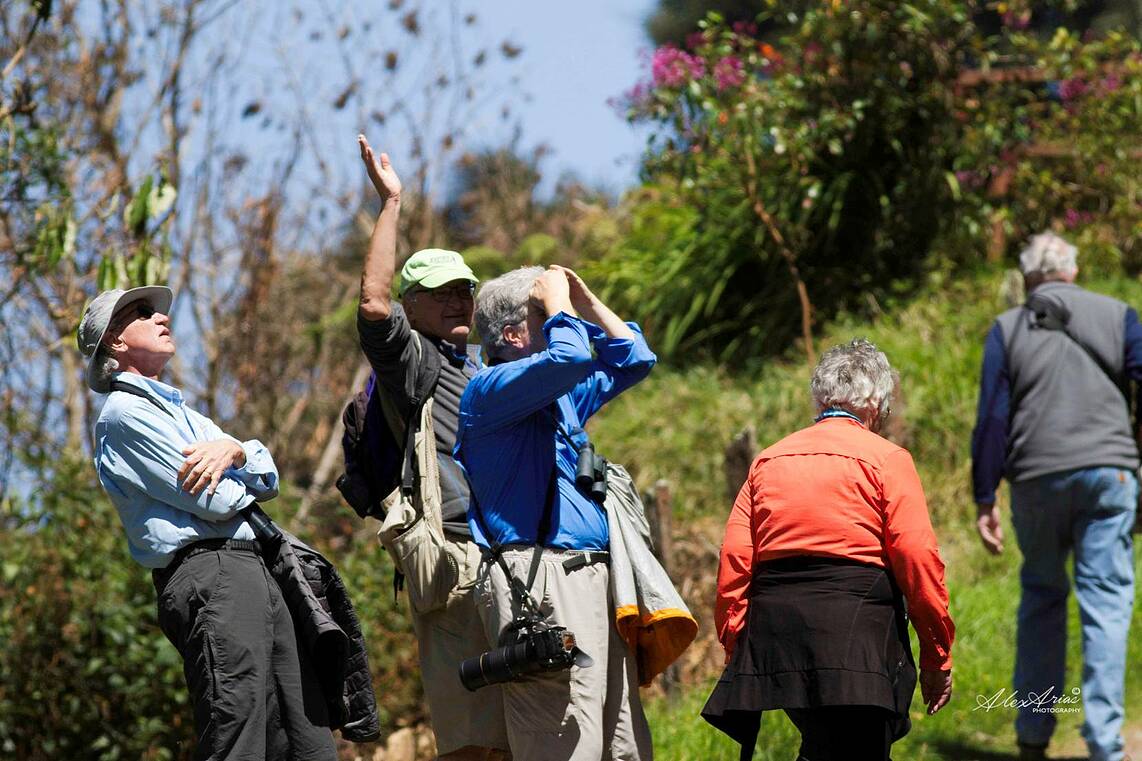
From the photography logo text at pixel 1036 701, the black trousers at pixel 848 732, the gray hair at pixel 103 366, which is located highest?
the gray hair at pixel 103 366

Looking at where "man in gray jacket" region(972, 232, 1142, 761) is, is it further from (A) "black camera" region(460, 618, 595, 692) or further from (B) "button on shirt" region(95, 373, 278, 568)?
(B) "button on shirt" region(95, 373, 278, 568)

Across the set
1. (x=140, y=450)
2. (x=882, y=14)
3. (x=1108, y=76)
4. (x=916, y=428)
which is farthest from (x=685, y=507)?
(x=140, y=450)

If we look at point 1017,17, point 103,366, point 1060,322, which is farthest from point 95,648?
point 1017,17

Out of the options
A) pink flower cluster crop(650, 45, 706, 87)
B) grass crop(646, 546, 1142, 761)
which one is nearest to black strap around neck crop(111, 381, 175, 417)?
grass crop(646, 546, 1142, 761)

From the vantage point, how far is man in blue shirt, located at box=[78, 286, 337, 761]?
358cm

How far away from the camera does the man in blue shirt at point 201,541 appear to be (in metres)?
3.58

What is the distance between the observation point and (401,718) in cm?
702

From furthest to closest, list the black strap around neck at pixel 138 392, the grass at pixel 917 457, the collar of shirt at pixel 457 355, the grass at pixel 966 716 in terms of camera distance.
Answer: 1. the grass at pixel 917 457
2. the grass at pixel 966 716
3. the collar of shirt at pixel 457 355
4. the black strap around neck at pixel 138 392

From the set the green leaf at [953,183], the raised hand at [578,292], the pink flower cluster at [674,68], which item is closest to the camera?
the raised hand at [578,292]

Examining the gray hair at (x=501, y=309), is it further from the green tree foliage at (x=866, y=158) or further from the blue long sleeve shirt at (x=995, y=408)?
the green tree foliage at (x=866, y=158)

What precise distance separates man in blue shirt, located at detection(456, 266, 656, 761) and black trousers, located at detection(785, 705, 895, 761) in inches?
19.9

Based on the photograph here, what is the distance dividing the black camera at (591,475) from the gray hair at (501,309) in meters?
0.36

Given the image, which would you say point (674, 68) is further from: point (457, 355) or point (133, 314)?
point (133, 314)

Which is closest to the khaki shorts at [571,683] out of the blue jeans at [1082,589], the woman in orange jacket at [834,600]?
the woman in orange jacket at [834,600]
